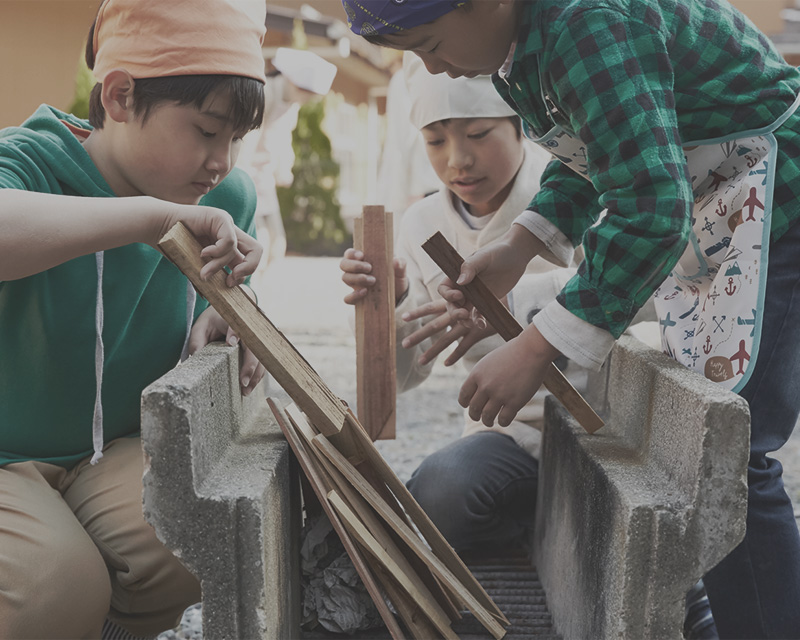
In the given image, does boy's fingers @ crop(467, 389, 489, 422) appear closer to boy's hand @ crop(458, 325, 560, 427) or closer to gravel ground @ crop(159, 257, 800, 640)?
boy's hand @ crop(458, 325, 560, 427)

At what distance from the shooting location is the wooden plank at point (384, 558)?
58.6 inches

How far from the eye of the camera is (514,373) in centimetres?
156

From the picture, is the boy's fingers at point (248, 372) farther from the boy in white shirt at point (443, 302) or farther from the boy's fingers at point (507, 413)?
the boy's fingers at point (507, 413)

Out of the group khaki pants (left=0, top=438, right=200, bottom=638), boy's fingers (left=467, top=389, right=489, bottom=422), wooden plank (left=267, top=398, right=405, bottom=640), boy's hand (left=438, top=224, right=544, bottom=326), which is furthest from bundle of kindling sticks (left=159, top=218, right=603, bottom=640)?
khaki pants (left=0, top=438, right=200, bottom=638)

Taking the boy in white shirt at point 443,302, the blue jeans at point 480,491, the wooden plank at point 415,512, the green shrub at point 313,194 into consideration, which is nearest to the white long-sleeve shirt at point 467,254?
the boy in white shirt at point 443,302

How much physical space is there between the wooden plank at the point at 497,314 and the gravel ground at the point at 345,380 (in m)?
1.41

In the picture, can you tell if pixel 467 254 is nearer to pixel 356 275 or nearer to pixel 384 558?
pixel 356 275

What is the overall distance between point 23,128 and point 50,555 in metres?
0.99

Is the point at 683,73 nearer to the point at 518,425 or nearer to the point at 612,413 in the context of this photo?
the point at 612,413

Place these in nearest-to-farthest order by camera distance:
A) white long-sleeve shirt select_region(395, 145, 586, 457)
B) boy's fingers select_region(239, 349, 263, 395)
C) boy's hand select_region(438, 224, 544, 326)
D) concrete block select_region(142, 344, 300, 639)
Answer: concrete block select_region(142, 344, 300, 639), boy's fingers select_region(239, 349, 263, 395), boy's hand select_region(438, 224, 544, 326), white long-sleeve shirt select_region(395, 145, 586, 457)

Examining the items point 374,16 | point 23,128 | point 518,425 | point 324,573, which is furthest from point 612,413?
point 23,128

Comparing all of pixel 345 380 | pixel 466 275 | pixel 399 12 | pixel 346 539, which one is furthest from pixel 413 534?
pixel 345 380

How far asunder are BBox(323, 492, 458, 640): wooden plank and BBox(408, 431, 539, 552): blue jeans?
0.72 meters

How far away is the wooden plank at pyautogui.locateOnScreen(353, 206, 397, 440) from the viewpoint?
2.20m
